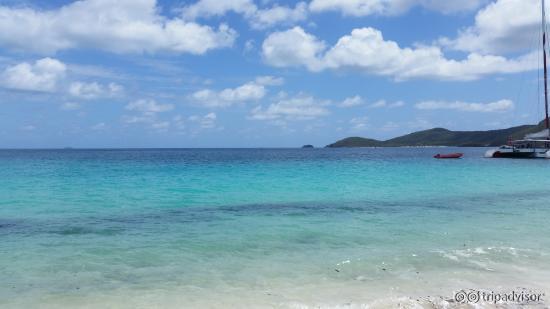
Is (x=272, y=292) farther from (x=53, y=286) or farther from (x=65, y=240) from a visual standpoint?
(x=65, y=240)

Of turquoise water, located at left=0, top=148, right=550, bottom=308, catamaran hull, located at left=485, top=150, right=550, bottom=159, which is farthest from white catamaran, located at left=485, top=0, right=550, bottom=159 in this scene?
turquoise water, located at left=0, top=148, right=550, bottom=308

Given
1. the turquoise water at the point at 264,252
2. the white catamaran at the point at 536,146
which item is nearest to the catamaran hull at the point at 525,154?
the white catamaran at the point at 536,146

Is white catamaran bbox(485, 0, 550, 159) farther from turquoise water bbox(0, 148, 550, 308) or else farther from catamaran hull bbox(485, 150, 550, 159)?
turquoise water bbox(0, 148, 550, 308)

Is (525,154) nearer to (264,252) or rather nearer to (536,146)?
(536,146)

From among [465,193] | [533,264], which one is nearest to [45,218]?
[533,264]

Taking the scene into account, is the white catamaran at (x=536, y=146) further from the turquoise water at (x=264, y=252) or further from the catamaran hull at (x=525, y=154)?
the turquoise water at (x=264, y=252)

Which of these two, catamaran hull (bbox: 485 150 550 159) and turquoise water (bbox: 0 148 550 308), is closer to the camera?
turquoise water (bbox: 0 148 550 308)

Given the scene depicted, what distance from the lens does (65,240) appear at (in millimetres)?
14453

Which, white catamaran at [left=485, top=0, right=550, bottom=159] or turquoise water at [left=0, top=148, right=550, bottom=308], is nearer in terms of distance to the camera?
turquoise water at [left=0, top=148, right=550, bottom=308]

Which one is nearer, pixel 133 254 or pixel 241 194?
pixel 133 254

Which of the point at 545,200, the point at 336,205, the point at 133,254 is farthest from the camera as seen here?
the point at 545,200

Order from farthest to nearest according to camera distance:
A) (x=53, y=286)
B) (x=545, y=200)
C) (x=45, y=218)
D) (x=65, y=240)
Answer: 1. (x=545, y=200)
2. (x=45, y=218)
3. (x=65, y=240)
4. (x=53, y=286)

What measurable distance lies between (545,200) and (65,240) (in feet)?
82.0

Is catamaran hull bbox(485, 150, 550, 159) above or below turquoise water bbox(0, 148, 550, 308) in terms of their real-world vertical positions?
above
